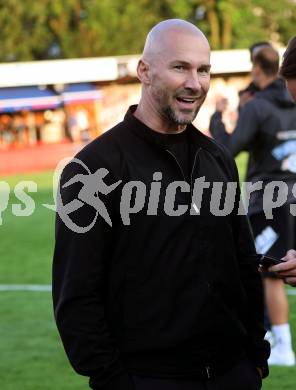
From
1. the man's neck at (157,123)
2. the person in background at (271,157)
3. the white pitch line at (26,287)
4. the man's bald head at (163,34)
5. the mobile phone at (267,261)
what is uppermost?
the man's bald head at (163,34)

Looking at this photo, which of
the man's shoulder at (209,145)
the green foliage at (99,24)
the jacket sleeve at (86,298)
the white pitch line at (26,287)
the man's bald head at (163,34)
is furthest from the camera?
the green foliage at (99,24)

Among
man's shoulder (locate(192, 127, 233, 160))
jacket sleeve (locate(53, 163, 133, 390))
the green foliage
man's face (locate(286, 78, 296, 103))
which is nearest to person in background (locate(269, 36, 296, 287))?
man's face (locate(286, 78, 296, 103))

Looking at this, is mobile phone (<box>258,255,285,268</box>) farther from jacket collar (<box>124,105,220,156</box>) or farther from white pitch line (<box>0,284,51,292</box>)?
white pitch line (<box>0,284,51,292</box>)

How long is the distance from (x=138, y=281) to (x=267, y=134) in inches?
146

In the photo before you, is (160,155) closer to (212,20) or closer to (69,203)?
(69,203)

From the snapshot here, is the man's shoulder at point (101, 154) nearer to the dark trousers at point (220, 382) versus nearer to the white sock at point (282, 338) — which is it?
the dark trousers at point (220, 382)

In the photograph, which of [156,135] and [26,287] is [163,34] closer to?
[156,135]

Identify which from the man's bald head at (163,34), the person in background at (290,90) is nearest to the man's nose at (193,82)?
the man's bald head at (163,34)

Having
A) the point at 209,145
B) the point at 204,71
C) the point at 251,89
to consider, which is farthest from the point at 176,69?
the point at 251,89

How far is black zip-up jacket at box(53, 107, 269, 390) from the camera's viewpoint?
339 centimetres

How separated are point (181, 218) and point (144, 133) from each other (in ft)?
1.09

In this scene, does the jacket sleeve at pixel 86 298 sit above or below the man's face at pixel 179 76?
below

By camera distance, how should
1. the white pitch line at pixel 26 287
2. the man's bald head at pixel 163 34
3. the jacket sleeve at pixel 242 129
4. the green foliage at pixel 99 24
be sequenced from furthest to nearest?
the green foliage at pixel 99 24 < the white pitch line at pixel 26 287 < the jacket sleeve at pixel 242 129 < the man's bald head at pixel 163 34

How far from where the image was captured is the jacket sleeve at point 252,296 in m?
3.75
